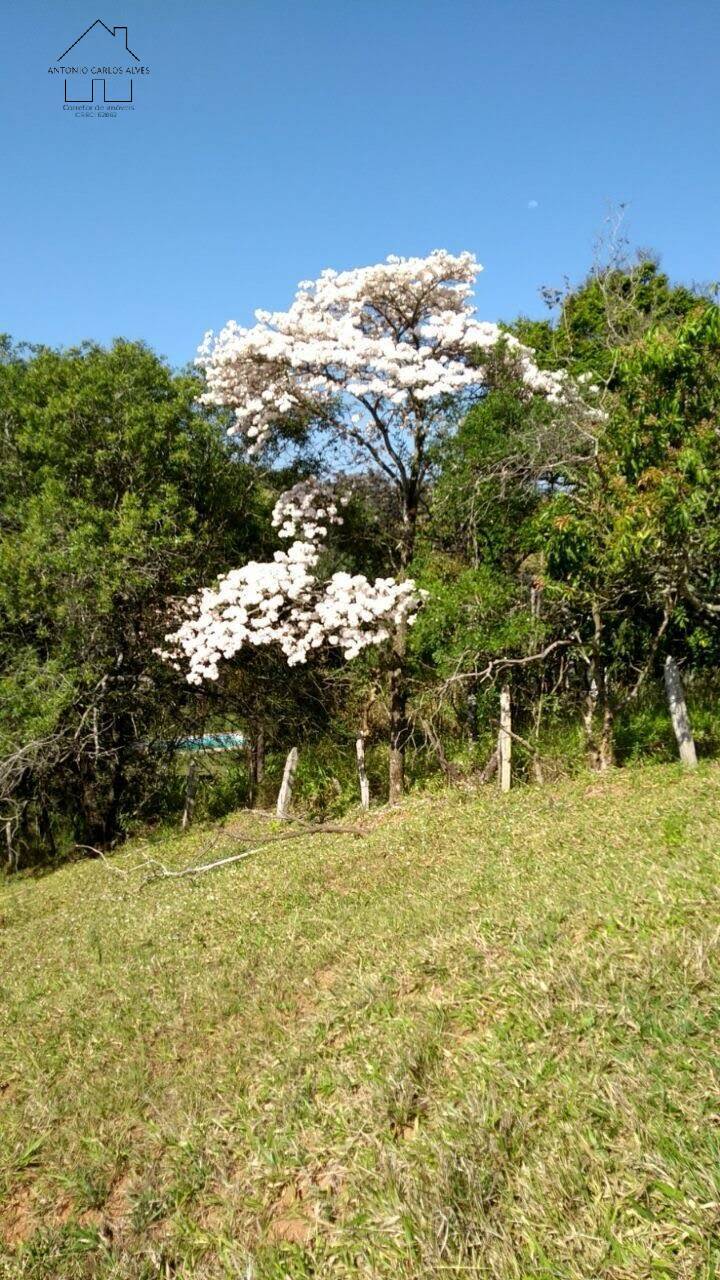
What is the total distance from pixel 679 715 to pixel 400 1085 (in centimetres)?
730

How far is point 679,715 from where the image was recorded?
32.1ft

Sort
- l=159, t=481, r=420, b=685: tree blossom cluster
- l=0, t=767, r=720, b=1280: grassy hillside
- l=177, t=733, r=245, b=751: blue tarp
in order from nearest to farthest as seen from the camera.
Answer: l=0, t=767, r=720, b=1280: grassy hillside < l=159, t=481, r=420, b=685: tree blossom cluster < l=177, t=733, r=245, b=751: blue tarp

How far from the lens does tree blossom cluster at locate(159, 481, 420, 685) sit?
462 inches

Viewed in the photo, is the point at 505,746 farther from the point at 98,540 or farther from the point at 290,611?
the point at 98,540

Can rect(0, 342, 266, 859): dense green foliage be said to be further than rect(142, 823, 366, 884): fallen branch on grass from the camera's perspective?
Yes

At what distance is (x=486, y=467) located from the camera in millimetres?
11273

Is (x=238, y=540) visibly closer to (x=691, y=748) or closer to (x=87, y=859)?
(x=87, y=859)

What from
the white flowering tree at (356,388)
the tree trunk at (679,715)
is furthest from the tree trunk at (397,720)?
the tree trunk at (679,715)

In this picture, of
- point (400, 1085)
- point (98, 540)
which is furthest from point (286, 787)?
point (400, 1085)

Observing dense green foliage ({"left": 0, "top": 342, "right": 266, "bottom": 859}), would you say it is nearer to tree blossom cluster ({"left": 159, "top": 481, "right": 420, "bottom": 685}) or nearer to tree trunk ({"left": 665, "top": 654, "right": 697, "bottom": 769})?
tree blossom cluster ({"left": 159, "top": 481, "right": 420, "bottom": 685})

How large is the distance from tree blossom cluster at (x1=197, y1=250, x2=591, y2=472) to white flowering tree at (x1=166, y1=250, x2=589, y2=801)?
2 cm

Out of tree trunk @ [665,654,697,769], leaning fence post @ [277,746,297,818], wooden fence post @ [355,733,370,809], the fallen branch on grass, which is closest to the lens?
tree trunk @ [665,654,697,769]

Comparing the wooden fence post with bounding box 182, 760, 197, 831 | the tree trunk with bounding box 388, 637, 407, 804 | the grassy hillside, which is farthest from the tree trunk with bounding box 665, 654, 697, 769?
the wooden fence post with bounding box 182, 760, 197, 831

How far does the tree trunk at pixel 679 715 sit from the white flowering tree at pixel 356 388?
3886 mm
